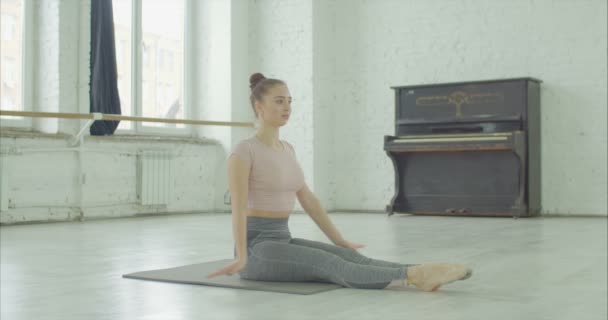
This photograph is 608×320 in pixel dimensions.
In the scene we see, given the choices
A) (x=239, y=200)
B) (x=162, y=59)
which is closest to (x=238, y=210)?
(x=239, y=200)

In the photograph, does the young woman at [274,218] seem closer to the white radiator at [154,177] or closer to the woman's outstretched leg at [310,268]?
the woman's outstretched leg at [310,268]

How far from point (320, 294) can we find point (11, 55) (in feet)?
19.4

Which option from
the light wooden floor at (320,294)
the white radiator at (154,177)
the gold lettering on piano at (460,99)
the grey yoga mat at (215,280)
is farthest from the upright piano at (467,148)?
the grey yoga mat at (215,280)

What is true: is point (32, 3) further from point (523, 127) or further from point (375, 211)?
point (523, 127)

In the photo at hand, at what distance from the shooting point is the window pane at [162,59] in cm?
944

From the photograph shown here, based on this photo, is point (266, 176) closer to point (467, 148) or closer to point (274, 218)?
point (274, 218)

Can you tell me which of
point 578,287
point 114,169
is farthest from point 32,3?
point 578,287

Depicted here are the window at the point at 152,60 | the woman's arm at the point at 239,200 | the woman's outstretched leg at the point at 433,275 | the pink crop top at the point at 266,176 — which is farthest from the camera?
the window at the point at 152,60

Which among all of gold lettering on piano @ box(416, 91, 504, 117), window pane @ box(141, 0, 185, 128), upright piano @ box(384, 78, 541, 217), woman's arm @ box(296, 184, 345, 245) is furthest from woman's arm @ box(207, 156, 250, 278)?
window pane @ box(141, 0, 185, 128)

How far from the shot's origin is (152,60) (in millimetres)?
9539

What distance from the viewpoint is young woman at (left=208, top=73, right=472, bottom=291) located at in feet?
10.5

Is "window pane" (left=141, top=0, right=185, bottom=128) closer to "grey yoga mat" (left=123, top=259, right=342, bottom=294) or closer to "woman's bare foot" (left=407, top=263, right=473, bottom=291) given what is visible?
"grey yoga mat" (left=123, top=259, right=342, bottom=294)

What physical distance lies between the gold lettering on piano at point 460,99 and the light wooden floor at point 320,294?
163 centimetres

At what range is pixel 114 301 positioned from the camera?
3.03 metres
